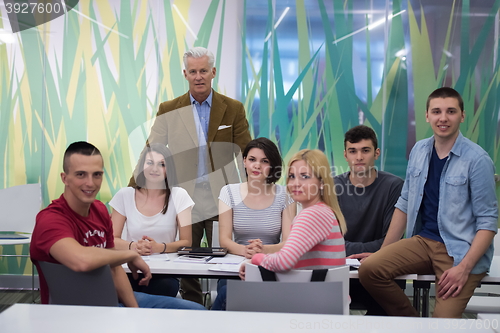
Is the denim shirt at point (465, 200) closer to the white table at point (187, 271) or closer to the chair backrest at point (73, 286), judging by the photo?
the white table at point (187, 271)

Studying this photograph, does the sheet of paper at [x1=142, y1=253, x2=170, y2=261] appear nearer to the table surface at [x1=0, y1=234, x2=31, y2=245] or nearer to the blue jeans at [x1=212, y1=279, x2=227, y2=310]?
the blue jeans at [x1=212, y1=279, x2=227, y2=310]

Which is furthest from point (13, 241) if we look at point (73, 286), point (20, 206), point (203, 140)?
point (73, 286)

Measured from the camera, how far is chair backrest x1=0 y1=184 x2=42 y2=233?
410 centimetres

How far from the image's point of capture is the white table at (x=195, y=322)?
43.9 inches

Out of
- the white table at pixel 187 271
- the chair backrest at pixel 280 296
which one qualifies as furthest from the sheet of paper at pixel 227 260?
the chair backrest at pixel 280 296

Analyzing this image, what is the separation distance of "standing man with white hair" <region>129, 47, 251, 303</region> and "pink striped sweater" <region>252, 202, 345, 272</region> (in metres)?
1.54

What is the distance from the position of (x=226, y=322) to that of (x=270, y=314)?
5.1 inches

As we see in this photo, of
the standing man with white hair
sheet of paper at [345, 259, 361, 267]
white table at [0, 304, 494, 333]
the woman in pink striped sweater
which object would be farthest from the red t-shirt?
the standing man with white hair

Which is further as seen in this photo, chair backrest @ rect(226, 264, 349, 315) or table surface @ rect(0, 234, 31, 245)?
table surface @ rect(0, 234, 31, 245)

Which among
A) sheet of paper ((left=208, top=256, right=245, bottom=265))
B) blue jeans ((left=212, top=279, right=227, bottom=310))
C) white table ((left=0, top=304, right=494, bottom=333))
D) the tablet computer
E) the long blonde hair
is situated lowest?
blue jeans ((left=212, top=279, right=227, bottom=310))

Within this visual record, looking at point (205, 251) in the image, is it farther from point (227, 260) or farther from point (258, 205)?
point (258, 205)

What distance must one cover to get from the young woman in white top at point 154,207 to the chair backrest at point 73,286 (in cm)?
99

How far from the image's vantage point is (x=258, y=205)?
2688 mm

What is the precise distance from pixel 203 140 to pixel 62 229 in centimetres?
189
